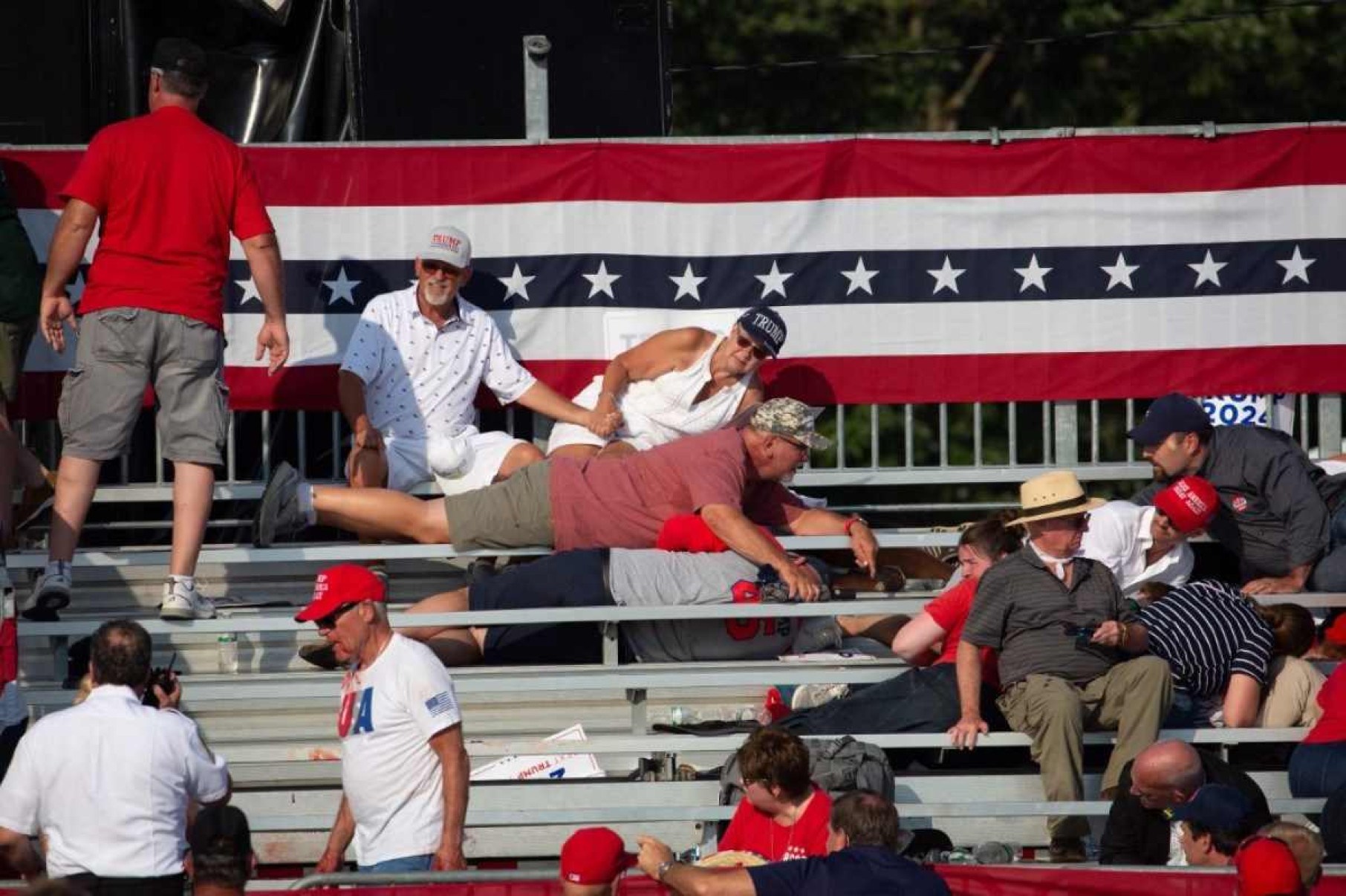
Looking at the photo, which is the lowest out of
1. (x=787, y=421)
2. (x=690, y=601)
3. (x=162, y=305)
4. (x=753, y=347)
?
(x=690, y=601)

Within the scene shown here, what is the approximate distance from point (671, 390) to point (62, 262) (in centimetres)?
231

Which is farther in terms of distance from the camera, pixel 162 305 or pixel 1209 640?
pixel 162 305

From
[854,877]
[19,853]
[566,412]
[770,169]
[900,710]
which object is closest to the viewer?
[854,877]

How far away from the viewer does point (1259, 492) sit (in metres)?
8.69

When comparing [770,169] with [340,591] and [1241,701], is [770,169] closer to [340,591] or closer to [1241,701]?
[1241,701]

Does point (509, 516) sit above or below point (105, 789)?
above

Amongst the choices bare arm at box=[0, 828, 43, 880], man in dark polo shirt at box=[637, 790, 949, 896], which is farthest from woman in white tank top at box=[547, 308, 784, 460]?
bare arm at box=[0, 828, 43, 880]

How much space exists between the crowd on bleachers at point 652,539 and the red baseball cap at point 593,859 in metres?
0.63

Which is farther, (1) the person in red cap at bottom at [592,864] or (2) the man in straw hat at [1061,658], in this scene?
(2) the man in straw hat at [1061,658]

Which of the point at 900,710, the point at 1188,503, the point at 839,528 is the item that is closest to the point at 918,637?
the point at 900,710

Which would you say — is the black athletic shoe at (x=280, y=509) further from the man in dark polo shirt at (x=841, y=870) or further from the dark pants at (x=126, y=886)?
the man in dark polo shirt at (x=841, y=870)

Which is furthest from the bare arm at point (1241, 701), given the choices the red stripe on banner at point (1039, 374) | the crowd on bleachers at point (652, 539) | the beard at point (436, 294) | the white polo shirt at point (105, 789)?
the white polo shirt at point (105, 789)

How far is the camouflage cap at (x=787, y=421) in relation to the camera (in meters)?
8.45

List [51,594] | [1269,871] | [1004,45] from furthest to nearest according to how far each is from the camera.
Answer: [1004,45], [51,594], [1269,871]
